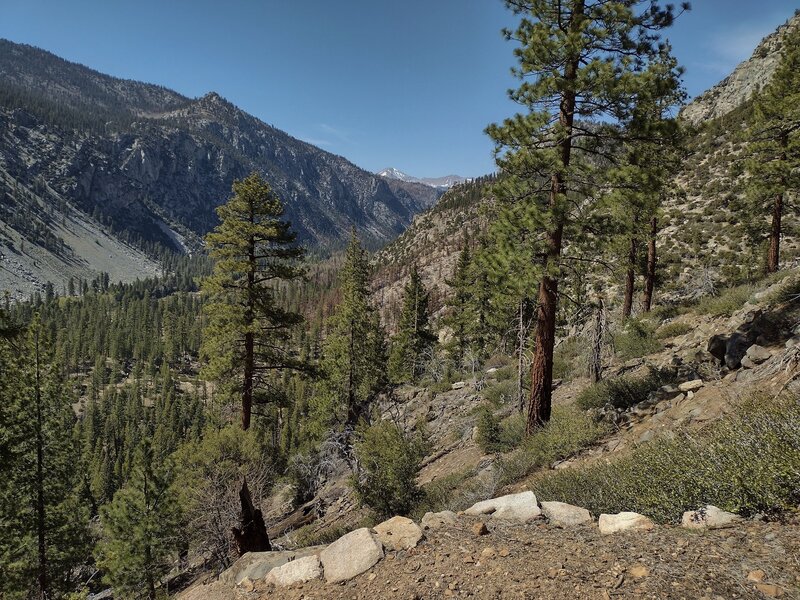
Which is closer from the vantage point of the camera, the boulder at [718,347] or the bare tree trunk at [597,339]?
the boulder at [718,347]

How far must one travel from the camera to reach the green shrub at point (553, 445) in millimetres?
8781

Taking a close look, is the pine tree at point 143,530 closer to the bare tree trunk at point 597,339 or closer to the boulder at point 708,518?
the bare tree trunk at point 597,339

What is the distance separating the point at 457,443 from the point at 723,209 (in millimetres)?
33625

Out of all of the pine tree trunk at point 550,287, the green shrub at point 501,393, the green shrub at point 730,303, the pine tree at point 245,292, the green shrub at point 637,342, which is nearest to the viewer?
the pine tree trunk at point 550,287

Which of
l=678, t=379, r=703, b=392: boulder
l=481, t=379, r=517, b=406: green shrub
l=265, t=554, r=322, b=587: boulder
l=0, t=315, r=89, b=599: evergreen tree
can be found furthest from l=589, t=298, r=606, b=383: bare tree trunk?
l=0, t=315, r=89, b=599: evergreen tree

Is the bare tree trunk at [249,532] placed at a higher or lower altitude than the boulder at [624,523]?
lower

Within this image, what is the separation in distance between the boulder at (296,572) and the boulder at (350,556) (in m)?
0.09

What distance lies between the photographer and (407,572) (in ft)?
14.5

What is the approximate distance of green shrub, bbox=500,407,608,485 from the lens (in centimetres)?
878

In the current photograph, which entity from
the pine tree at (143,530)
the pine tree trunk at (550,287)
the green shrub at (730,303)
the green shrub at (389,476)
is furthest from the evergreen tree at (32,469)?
the green shrub at (730,303)

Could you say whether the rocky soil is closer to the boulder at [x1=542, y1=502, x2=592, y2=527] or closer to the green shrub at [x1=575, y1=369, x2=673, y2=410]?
the boulder at [x1=542, y1=502, x2=592, y2=527]

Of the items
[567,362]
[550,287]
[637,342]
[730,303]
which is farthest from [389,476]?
[730,303]

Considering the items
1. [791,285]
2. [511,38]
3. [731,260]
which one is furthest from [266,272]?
[731,260]

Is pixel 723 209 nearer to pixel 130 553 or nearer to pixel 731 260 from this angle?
pixel 731 260
